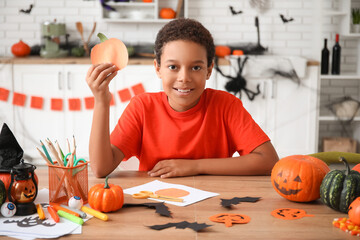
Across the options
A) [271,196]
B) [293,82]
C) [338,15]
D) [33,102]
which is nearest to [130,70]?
[33,102]

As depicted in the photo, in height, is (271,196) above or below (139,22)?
below

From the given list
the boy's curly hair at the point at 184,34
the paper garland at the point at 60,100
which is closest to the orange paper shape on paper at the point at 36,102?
the paper garland at the point at 60,100

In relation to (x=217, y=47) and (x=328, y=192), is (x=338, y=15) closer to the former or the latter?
(x=217, y=47)

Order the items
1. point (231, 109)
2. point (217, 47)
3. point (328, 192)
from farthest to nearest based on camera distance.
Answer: point (217, 47) → point (231, 109) → point (328, 192)

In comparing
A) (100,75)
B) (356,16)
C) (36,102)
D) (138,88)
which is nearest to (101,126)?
(100,75)

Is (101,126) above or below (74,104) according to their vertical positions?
above

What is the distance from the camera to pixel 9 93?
4.45m

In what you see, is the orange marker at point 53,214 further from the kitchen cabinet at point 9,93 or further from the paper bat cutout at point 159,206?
the kitchen cabinet at point 9,93

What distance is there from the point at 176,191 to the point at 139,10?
3.71 meters

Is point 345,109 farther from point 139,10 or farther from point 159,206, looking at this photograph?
point 159,206

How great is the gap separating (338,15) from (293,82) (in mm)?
1056

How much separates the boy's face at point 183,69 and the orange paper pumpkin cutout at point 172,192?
0.46 metres

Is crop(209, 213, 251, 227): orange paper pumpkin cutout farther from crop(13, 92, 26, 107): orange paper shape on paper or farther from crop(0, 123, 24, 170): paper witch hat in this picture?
crop(13, 92, 26, 107): orange paper shape on paper

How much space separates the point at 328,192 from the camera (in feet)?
4.34
